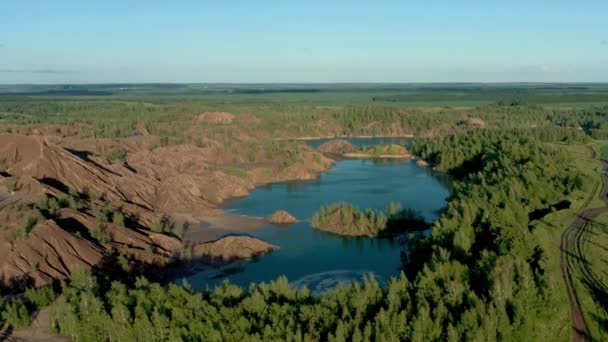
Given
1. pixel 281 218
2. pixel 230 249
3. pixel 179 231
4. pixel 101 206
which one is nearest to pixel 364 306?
pixel 230 249

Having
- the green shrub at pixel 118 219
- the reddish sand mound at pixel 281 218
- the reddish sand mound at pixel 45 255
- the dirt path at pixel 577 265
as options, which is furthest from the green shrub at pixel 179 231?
the dirt path at pixel 577 265

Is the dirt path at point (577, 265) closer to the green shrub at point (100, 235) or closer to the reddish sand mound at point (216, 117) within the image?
the green shrub at point (100, 235)

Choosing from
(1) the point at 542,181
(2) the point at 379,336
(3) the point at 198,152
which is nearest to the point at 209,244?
(2) the point at 379,336

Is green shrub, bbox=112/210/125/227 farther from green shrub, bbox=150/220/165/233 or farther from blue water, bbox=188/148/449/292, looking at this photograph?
blue water, bbox=188/148/449/292

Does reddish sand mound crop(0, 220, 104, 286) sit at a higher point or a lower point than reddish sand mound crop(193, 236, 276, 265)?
higher

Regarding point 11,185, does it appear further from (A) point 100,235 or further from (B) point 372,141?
(B) point 372,141

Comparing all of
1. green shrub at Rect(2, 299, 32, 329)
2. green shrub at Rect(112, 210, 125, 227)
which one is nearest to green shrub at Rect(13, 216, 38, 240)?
green shrub at Rect(112, 210, 125, 227)
